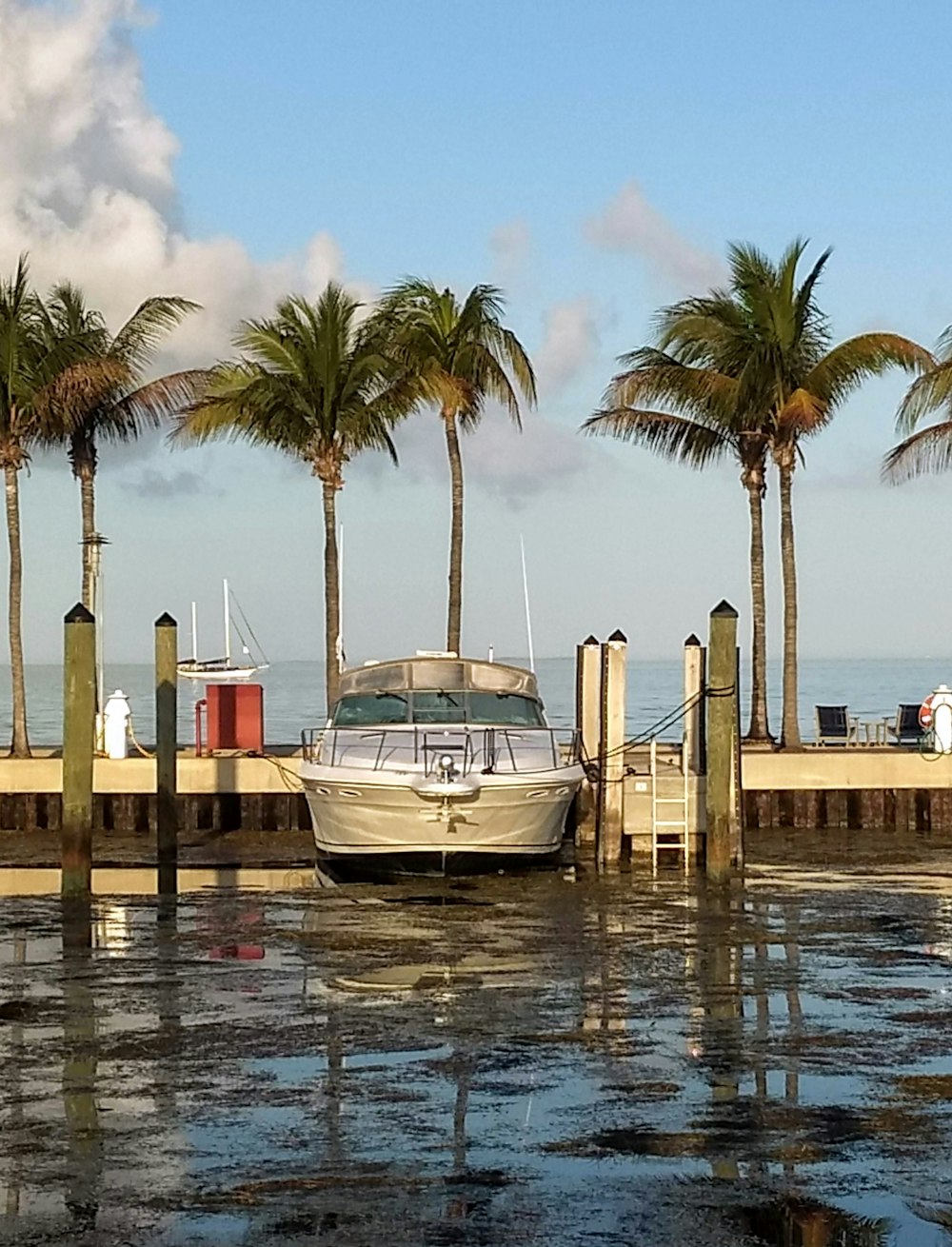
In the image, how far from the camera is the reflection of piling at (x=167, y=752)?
22922mm

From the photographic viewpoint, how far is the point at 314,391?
121 ft

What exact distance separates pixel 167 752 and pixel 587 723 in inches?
263

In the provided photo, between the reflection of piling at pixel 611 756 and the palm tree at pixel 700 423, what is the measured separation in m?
11.1

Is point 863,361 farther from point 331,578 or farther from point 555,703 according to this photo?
point 555,703

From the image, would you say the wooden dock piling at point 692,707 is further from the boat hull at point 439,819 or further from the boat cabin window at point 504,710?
the boat hull at point 439,819

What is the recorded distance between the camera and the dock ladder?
973 inches

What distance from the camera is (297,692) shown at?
139 meters

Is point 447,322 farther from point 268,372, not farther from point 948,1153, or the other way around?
point 948,1153

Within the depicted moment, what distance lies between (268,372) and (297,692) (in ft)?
337

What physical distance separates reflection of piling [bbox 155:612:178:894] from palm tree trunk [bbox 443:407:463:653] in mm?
14168

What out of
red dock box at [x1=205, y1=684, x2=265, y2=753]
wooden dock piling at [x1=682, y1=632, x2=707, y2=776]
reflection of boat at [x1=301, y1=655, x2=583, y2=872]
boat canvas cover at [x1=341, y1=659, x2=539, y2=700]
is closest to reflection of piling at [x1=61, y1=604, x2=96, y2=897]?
reflection of boat at [x1=301, y1=655, x2=583, y2=872]

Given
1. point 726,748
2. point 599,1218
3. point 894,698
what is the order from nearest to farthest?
point 599,1218, point 726,748, point 894,698

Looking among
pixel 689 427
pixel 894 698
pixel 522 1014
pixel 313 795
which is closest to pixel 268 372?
pixel 689 427

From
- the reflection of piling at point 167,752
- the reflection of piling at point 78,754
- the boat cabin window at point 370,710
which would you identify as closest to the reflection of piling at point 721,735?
the boat cabin window at point 370,710
